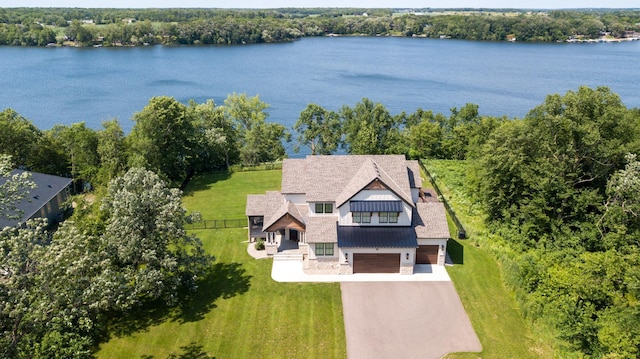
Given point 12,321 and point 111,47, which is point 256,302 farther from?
point 111,47

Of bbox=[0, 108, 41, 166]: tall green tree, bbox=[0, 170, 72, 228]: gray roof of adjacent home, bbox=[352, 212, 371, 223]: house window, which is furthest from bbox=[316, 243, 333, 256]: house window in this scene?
bbox=[0, 108, 41, 166]: tall green tree

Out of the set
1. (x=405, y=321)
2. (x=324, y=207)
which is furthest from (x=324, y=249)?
(x=405, y=321)

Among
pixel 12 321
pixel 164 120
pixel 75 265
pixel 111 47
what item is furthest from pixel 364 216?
pixel 111 47

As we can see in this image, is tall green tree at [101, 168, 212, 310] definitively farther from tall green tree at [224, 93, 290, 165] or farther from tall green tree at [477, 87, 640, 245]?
tall green tree at [224, 93, 290, 165]

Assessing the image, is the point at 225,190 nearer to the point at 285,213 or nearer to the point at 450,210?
the point at 285,213

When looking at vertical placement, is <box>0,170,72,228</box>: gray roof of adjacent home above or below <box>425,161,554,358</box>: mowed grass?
above

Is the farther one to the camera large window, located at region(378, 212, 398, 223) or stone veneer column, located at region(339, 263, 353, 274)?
large window, located at region(378, 212, 398, 223)
